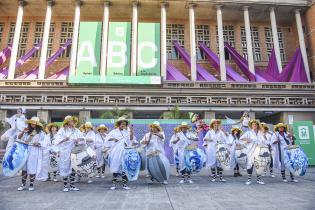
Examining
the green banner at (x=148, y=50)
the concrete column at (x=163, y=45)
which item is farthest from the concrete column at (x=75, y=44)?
the concrete column at (x=163, y=45)

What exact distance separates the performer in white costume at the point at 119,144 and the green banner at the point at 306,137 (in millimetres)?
9554

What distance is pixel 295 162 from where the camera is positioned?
8.24 m

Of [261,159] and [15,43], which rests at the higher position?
[15,43]

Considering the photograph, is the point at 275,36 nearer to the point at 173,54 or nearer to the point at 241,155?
the point at 173,54

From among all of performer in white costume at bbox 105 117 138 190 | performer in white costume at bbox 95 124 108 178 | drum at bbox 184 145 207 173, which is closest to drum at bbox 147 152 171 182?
performer in white costume at bbox 105 117 138 190

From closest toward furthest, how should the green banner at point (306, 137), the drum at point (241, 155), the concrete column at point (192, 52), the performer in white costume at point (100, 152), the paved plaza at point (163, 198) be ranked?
the paved plaza at point (163, 198) → the drum at point (241, 155) → the performer in white costume at point (100, 152) → the green banner at point (306, 137) → the concrete column at point (192, 52)

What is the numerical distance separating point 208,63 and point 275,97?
899 cm

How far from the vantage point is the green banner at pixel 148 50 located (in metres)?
24.1

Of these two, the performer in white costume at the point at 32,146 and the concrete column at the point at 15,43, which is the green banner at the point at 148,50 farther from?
the performer in white costume at the point at 32,146

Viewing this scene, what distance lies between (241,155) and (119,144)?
13.8 feet

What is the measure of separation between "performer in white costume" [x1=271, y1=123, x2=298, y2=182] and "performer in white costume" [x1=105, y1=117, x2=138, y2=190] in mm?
4834

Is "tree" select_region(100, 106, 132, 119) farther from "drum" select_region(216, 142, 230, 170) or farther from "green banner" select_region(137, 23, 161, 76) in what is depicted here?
"drum" select_region(216, 142, 230, 170)

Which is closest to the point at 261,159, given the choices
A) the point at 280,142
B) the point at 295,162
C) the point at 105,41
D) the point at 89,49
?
the point at 295,162

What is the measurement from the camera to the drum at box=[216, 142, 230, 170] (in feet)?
28.2
